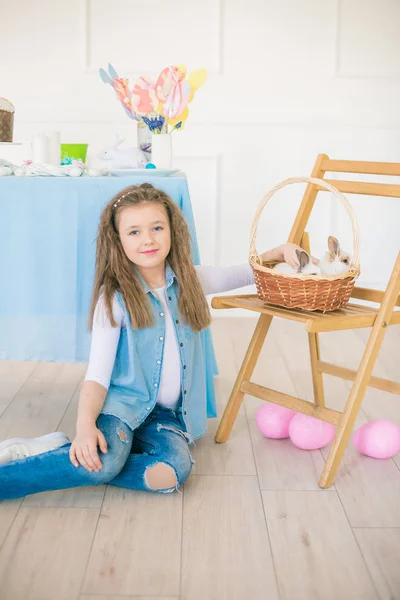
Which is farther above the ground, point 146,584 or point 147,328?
point 147,328

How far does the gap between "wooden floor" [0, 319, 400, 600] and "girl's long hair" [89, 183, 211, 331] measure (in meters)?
0.41

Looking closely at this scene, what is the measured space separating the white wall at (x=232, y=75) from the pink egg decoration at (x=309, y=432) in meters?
1.85

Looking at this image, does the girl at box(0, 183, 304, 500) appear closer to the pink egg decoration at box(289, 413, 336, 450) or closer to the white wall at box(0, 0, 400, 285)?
the pink egg decoration at box(289, 413, 336, 450)

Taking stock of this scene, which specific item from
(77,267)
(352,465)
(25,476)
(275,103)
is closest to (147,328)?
(77,267)

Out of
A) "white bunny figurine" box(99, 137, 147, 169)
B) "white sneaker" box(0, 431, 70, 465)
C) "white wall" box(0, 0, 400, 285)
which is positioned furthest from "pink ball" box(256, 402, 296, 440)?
"white wall" box(0, 0, 400, 285)

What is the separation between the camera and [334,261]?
1.94 m

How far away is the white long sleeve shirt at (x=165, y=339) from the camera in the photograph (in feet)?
6.37

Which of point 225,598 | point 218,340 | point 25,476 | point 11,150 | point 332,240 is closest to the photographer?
point 225,598

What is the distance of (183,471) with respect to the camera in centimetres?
188

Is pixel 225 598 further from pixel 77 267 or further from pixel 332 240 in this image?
pixel 77 267

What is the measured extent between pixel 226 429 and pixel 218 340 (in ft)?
4.09

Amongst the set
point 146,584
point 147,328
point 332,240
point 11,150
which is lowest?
point 146,584

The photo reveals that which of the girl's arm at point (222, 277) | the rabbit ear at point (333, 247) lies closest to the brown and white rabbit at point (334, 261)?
the rabbit ear at point (333, 247)

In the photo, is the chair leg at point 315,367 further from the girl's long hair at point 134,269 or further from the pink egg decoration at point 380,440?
the girl's long hair at point 134,269
